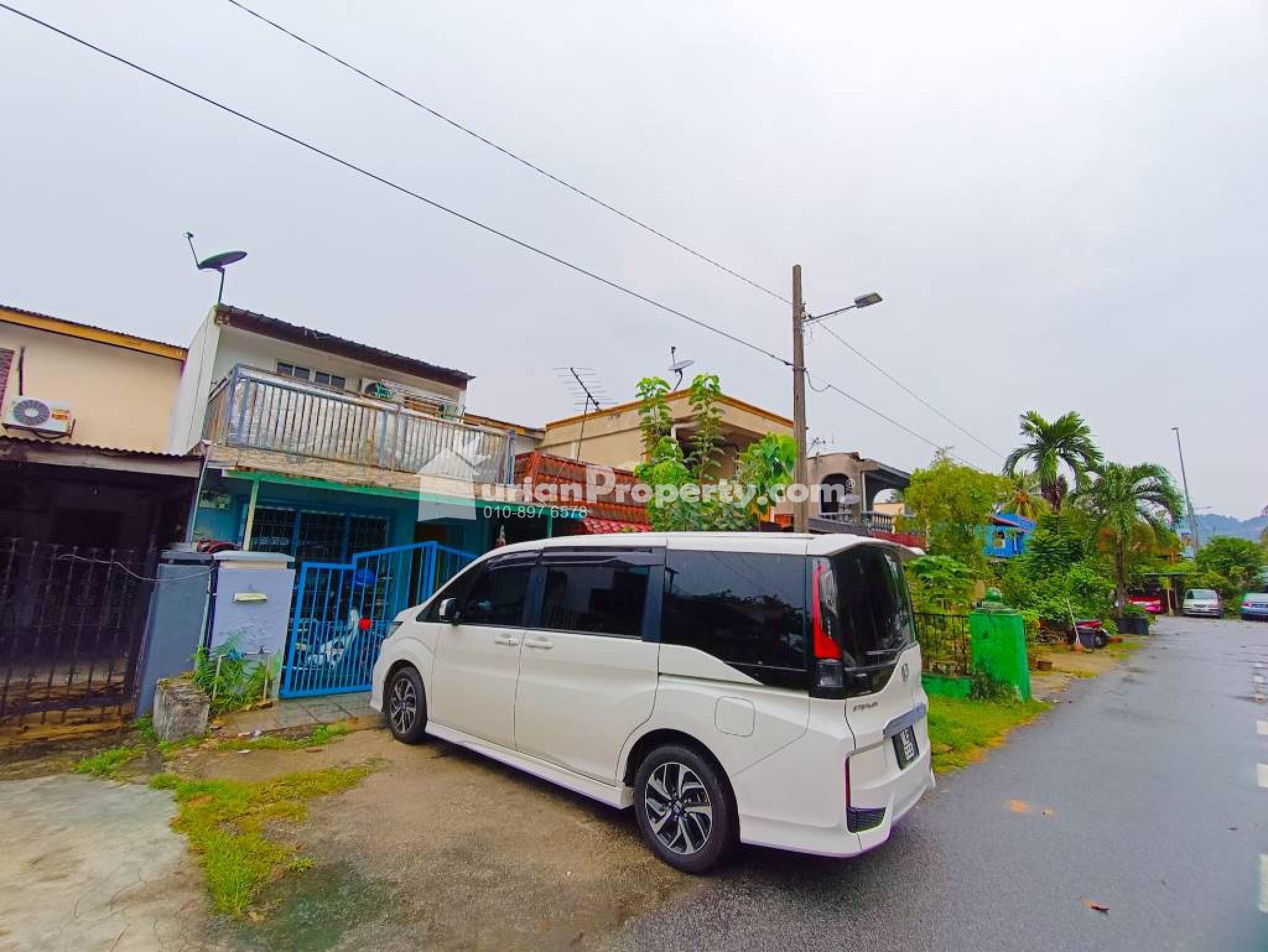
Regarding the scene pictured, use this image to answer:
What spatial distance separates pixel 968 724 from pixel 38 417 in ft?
46.6

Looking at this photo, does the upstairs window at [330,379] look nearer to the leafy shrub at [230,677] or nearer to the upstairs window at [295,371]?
the upstairs window at [295,371]

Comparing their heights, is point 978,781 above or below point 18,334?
below

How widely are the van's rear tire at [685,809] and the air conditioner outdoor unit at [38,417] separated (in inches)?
449

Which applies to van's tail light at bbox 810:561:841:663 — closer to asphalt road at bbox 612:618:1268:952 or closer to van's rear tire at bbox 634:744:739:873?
van's rear tire at bbox 634:744:739:873

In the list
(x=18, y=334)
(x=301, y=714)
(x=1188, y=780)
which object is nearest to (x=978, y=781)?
(x=1188, y=780)

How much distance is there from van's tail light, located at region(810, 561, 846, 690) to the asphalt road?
1.14 m

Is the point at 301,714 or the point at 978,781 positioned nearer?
the point at 978,781

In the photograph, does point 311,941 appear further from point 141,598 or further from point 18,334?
point 18,334

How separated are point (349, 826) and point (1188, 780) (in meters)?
6.82

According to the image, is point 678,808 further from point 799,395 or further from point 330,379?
point 330,379

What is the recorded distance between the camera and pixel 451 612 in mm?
4887

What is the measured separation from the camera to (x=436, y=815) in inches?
149

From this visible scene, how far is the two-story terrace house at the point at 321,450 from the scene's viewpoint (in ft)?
23.9

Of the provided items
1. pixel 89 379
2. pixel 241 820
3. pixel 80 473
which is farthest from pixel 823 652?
pixel 89 379
